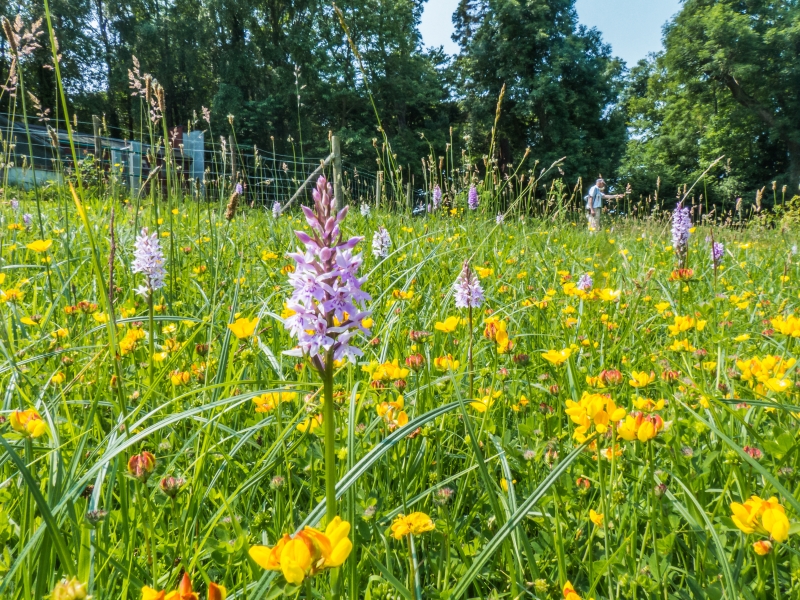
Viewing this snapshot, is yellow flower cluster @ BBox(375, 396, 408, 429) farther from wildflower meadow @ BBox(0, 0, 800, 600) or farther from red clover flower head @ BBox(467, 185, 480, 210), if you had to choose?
red clover flower head @ BBox(467, 185, 480, 210)

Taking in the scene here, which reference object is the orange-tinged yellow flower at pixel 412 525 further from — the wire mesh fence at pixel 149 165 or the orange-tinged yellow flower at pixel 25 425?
the wire mesh fence at pixel 149 165

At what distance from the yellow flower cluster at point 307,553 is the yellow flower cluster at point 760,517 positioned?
47 centimetres

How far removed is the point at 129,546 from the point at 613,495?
781 mm

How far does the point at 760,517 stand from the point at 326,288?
0.60 metres

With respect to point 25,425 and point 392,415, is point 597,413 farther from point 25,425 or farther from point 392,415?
point 25,425

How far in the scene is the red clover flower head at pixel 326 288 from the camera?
627mm

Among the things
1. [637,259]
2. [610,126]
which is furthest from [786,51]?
[637,259]

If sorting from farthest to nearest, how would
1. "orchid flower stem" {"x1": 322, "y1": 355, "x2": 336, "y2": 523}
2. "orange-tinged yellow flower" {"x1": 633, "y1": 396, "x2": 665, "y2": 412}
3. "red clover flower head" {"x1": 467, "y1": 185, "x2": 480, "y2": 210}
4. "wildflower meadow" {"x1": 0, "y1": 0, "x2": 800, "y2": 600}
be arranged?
"red clover flower head" {"x1": 467, "y1": 185, "x2": 480, "y2": 210}
"orange-tinged yellow flower" {"x1": 633, "y1": 396, "x2": 665, "y2": 412}
"wildflower meadow" {"x1": 0, "y1": 0, "x2": 800, "y2": 600}
"orchid flower stem" {"x1": 322, "y1": 355, "x2": 336, "y2": 523}

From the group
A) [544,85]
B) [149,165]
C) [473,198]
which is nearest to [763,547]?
[473,198]

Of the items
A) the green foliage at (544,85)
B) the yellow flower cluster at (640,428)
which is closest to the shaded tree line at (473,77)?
the green foliage at (544,85)

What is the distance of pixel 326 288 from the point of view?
631mm

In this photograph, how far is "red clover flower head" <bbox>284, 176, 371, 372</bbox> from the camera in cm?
63

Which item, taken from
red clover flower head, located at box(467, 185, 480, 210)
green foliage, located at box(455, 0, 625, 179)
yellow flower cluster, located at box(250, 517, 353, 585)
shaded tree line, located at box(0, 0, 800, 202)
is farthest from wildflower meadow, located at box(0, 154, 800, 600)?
green foliage, located at box(455, 0, 625, 179)

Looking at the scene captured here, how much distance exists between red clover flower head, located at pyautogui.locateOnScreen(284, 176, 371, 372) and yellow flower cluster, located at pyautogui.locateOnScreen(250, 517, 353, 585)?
19 cm
